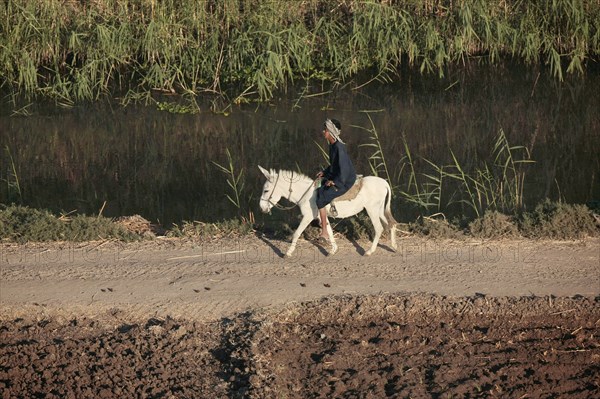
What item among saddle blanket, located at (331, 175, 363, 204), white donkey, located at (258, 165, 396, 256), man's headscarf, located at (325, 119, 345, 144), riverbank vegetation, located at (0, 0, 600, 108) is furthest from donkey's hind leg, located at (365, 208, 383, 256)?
riverbank vegetation, located at (0, 0, 600, 108)

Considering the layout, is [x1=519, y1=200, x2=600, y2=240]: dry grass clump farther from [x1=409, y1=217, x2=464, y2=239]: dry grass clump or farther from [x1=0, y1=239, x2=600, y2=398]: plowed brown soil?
[x1=409, y1=217, x2=464, y2=239]: dry grass clump

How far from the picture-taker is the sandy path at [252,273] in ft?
32.7

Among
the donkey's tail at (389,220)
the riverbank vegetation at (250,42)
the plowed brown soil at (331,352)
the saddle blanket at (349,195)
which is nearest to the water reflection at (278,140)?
the riverbank vegetation at (250,42)

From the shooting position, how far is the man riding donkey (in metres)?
10.4

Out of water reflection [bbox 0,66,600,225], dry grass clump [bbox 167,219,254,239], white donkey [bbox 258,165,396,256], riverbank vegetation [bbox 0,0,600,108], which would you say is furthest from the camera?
riverbank vegetation [bbox 0,0,600,108]

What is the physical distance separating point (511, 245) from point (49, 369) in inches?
212

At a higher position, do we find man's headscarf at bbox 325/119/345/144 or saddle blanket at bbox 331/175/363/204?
man's headscarf at bbox 325/119/345/144

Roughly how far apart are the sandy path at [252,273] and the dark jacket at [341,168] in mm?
925

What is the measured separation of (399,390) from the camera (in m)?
8.00

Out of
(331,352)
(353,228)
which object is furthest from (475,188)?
(331,352)

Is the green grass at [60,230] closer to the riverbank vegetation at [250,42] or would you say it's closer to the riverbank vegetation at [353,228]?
the riverbank vegetation at [353,228]

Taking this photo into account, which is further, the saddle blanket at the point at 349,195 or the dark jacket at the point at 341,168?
the saddle blanket at the point at 349,195

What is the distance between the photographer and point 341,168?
1044 centimetres

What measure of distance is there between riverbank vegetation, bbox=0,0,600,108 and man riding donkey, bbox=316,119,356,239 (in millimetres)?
8699
